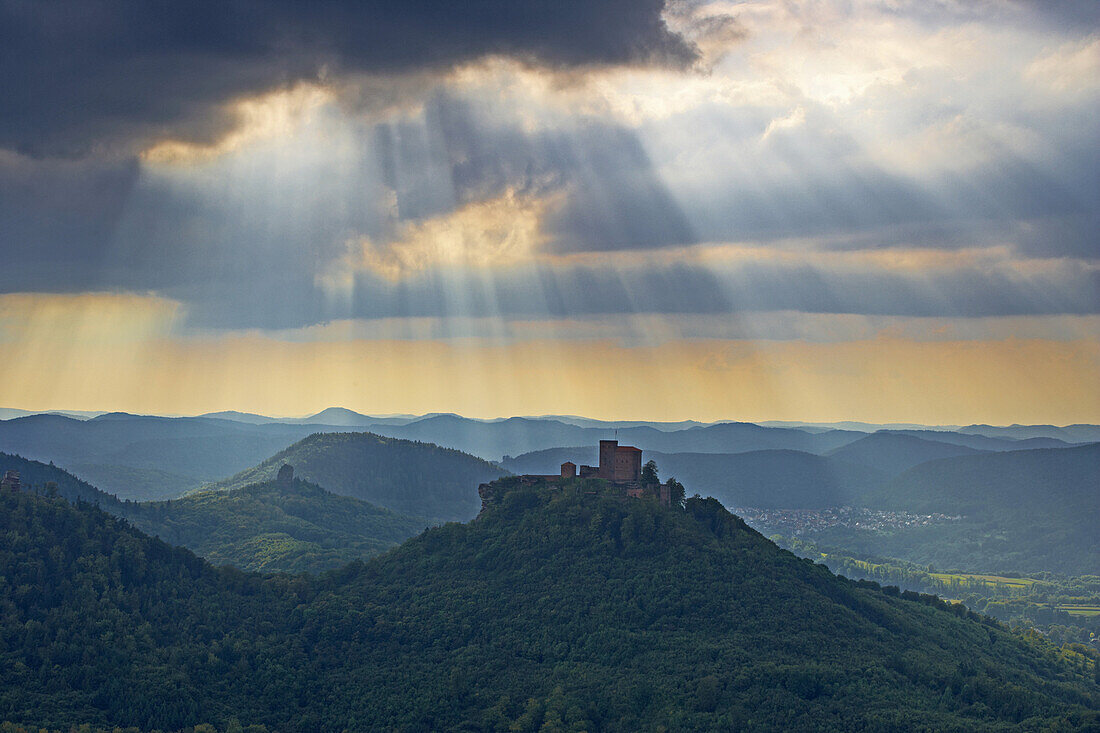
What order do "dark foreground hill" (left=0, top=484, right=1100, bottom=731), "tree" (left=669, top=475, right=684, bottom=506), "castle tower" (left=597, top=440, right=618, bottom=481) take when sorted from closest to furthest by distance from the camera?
"dark foreground hill" (left=0, top=484, right=1100, bottom=731) < "tree" (left=669, top=475, right=684, bottom=506) < "castle tower" (left=597, top=440, right=618, bottom=481)

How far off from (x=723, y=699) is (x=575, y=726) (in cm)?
1415

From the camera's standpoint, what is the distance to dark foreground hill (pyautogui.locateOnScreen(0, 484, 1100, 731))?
310 ft

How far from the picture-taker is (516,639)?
110m

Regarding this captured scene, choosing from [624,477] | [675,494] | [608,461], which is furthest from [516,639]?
[675,494]

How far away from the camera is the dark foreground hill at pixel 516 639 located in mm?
94500

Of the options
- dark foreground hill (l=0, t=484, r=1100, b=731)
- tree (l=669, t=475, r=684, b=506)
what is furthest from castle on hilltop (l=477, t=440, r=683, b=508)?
dark foreground hill (l=0, t=484, r=1100, b=731)

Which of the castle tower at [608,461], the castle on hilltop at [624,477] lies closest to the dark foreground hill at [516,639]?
the castle on hilltop at [624,477]

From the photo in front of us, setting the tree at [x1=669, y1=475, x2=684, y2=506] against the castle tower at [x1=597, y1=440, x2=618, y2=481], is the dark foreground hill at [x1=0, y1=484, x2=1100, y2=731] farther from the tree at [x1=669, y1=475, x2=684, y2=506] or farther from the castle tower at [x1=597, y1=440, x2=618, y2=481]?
the castle tower at [x1=597, y1=440, x2=618, y2=481]

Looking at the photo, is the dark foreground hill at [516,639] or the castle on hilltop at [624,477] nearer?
the dark foreground hill at [516,639]

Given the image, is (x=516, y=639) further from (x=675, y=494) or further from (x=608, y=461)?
(x=675, y=494)

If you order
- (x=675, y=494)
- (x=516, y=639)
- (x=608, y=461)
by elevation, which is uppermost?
(x=608, y=461)

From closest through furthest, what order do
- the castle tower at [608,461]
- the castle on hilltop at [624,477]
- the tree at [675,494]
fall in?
1. the castle on hilltop at [624,477]
2. the tree at [675,494]
3. the castle tower at [608,461]

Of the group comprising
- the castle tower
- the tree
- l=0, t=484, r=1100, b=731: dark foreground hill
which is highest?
the castle tower

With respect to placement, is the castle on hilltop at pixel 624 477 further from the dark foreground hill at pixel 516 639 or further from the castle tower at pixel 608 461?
the dark foreground hill at pixel 516 639
